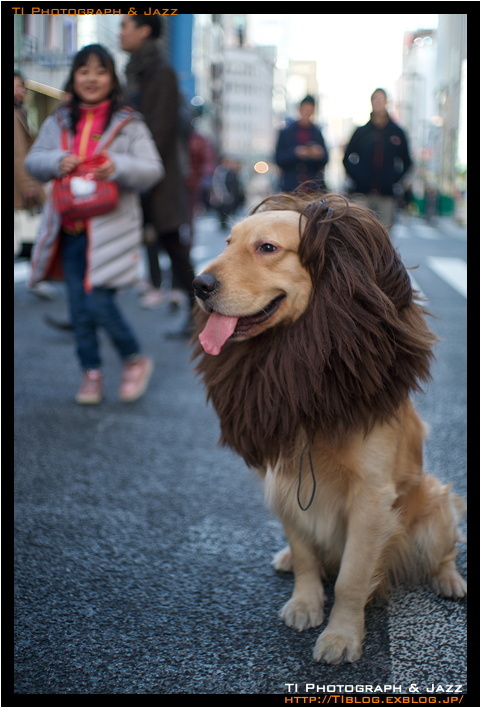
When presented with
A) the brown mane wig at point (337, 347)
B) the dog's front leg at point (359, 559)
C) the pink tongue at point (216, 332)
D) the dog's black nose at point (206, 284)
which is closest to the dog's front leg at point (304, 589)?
the dog's front leg at point (359, 559)

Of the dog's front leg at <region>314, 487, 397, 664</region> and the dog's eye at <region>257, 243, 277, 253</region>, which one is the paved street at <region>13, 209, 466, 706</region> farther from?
the dog's eye at <region>257, 243, 277, 253</region>

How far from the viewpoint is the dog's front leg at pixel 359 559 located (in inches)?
87.0

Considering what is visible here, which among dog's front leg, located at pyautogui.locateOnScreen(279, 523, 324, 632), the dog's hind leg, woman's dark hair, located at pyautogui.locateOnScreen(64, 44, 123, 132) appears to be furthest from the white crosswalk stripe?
dog's front leg, located at pyautogui.locateOnScreen(279, 523, 324, 632)

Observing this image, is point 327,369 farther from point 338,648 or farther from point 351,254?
point 338,648

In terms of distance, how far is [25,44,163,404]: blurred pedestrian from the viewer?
429 cm

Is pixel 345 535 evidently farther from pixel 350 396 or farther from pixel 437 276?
pixel 437 276

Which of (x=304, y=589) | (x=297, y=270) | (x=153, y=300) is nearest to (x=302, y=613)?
(x=304, y=589)

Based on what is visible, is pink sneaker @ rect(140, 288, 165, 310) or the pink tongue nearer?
the pink tongue

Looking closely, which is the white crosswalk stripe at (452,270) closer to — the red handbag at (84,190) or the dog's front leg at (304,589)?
the red handbag at (84,190)

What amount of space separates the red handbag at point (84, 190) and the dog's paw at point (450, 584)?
2.86 meters

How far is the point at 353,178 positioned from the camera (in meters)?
7.34

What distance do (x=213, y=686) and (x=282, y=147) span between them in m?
7.39

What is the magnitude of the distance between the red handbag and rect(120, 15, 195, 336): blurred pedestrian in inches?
52.4

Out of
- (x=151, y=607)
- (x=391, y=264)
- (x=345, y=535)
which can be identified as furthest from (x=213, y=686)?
(x=391, y=264)
